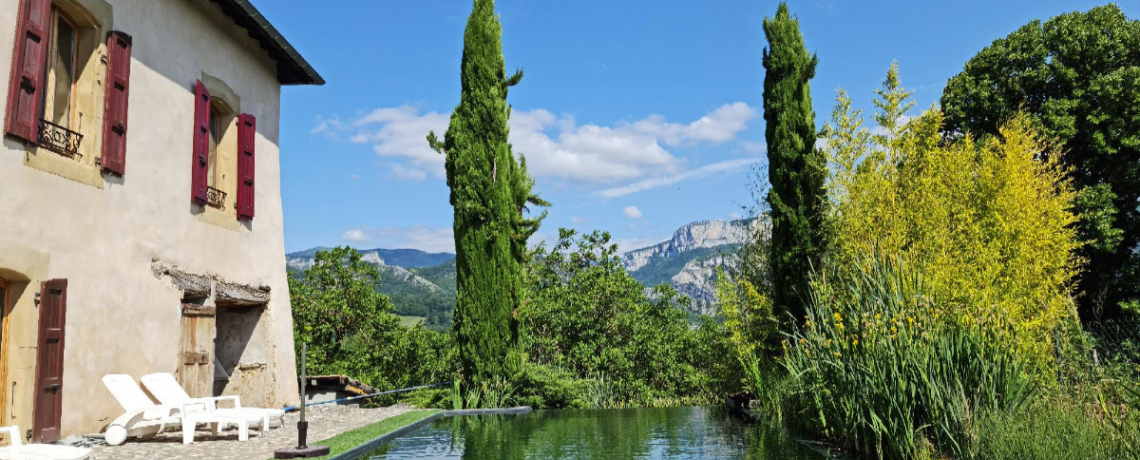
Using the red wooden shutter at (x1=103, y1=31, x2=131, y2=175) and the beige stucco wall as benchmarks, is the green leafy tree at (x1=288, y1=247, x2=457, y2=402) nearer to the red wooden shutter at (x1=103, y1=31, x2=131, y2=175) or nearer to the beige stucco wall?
the beige stucco wall

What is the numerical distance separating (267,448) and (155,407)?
1.46 m

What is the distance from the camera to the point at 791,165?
13.8m

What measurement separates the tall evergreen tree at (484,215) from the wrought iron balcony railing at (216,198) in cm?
457

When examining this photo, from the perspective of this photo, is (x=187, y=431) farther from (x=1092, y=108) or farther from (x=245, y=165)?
(x=1092, y=108)

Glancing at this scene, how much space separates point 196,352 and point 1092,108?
21575 mm

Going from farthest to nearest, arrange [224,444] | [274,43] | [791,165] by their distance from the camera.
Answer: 1. [791,165]
2. [274,43]
3. [224,444]

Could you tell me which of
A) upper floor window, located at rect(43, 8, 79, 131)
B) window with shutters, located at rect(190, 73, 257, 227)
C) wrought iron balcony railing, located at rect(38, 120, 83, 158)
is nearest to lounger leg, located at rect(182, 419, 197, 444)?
wrought iron balcony railing, located at rect(38, 120, 83, 158)

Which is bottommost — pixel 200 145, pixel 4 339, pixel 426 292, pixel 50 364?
pixel 50 364

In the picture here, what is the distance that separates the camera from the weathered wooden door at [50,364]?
771 cm

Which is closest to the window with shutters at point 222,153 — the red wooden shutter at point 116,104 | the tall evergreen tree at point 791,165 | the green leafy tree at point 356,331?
the red wooden shutter at point 116,104

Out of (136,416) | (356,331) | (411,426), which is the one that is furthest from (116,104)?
(356,331)

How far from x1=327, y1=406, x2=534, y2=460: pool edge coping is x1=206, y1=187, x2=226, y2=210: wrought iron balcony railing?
4.27 meters

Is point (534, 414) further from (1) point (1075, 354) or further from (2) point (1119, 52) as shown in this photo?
(2) point (1119, 52)

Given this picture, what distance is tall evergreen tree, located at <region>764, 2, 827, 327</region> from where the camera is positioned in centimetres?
1355
